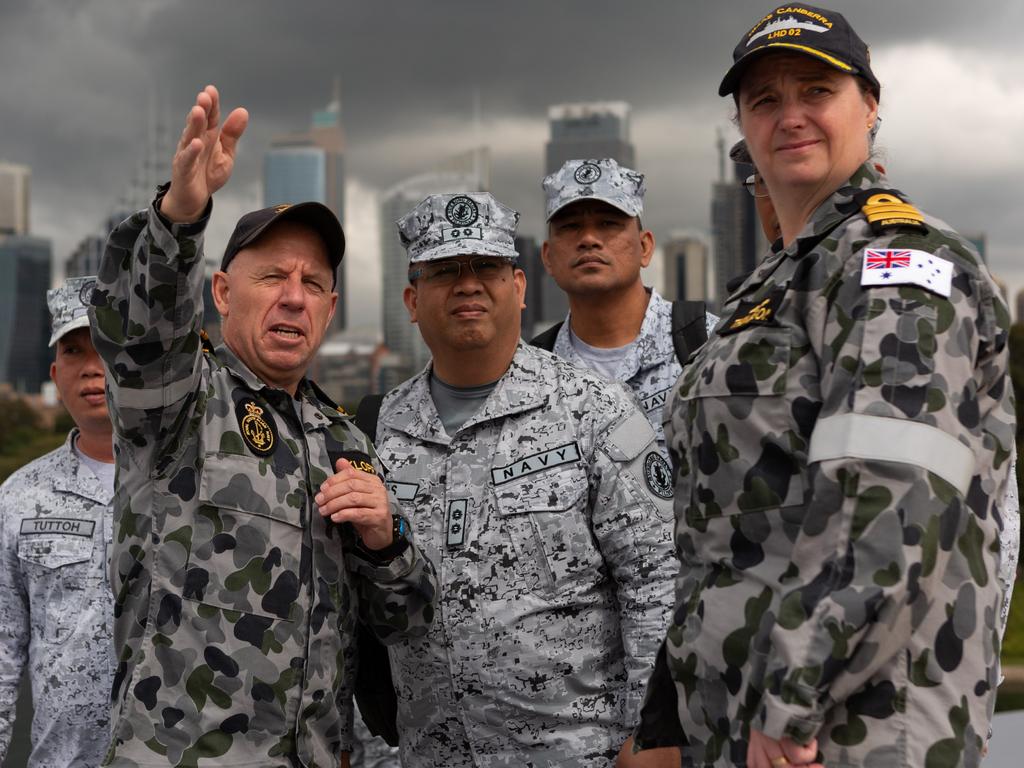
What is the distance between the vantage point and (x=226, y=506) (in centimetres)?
280

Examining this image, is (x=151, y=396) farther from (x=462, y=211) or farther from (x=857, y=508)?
(x=857, y=508)

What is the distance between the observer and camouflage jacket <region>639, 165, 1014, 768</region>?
1.97m

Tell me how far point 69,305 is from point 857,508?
3.41 meters

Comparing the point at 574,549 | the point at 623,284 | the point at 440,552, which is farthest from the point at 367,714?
the point at 623,284

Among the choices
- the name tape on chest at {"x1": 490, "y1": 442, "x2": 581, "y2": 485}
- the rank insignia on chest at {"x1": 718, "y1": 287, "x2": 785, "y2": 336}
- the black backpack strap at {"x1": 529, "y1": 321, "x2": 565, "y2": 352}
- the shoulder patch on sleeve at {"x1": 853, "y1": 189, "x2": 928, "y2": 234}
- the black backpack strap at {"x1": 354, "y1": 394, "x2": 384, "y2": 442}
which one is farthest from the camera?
the black backpack strap at {"x1": 529, "y1": 321, "x2": 565, "y2": 352}

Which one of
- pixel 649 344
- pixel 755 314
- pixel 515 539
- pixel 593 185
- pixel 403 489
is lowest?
pixel 515 539

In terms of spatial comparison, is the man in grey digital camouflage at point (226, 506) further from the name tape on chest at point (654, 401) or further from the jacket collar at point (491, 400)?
the name tape on chest at point (654, 401)

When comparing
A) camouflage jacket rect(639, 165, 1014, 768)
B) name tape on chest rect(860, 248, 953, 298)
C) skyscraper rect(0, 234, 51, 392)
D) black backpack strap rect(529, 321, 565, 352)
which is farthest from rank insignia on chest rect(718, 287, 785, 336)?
skyscraper rect(0, 234, 51, 392)

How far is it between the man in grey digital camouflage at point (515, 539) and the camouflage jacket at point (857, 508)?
1.15 meters

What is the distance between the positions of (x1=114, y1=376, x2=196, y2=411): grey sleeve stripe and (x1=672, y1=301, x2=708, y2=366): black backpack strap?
93.7 inches

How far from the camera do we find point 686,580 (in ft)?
8.00

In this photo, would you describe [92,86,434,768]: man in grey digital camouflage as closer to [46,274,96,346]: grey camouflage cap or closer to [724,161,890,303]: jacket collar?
[724,161,890,303]: jacket collar

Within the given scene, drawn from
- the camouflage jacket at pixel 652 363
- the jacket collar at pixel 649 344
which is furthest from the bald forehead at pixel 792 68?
the jacket collar at pixel 649 344

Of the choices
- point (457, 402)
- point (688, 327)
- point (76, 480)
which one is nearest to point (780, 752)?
point (457, 402)
